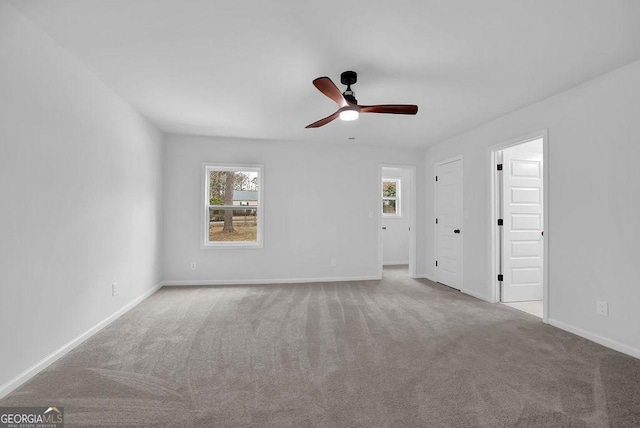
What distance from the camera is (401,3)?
191cm

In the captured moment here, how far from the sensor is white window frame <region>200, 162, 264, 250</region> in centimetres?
515

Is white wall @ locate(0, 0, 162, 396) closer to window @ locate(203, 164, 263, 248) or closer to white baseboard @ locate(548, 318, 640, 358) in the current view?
window @ locate(203, 164, 263, 248)

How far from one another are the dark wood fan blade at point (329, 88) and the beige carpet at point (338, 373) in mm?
2213

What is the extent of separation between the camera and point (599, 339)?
9.19 feet

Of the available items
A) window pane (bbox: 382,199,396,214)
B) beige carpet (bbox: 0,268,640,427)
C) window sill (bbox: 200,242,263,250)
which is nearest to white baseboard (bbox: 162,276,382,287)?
window sill (bbox: 200,242,263,250)

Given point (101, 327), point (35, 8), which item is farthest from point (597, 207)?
point (101, 327)

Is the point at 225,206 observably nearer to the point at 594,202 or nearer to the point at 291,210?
the point at 291,210

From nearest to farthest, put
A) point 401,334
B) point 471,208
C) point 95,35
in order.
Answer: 1. point 95,35
2. point 401,334
3. point 471,208

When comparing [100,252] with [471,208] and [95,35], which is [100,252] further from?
[471,208]

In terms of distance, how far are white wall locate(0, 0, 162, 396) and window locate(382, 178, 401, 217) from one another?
5594 millimetres

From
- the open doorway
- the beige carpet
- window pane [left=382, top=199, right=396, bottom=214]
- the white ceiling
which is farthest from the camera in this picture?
window pane [left=382, top=199, right=396, bottom=214]

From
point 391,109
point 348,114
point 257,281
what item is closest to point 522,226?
point 391,109

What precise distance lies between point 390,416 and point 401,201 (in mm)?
6276

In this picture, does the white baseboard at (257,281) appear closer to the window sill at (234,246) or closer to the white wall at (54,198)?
the window sill at (234,246)
